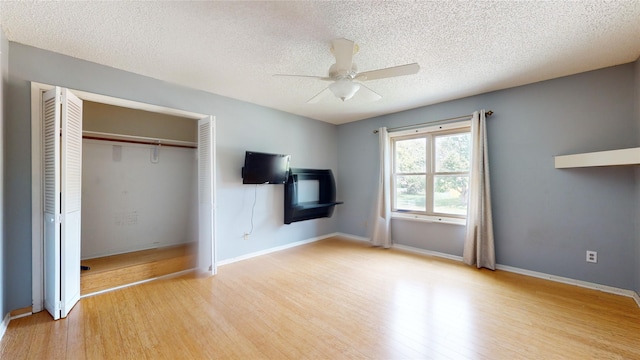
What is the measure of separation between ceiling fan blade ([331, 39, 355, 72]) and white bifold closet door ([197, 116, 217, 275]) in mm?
1950

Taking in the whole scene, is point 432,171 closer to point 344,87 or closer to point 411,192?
point 411,192

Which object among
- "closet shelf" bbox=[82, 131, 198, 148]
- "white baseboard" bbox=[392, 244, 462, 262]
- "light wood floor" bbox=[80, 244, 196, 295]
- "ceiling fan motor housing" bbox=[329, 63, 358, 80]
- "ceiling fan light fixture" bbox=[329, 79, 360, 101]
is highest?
"ceiling fan motor housing" bbox=[329, 63, 358, 80]

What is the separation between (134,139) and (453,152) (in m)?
4.91

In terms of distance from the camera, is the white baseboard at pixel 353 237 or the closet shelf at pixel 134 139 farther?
the white baseboard at pixel 353 237

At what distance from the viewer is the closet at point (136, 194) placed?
10.8ft

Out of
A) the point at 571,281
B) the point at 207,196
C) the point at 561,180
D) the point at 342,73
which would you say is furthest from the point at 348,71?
the point at 571,281

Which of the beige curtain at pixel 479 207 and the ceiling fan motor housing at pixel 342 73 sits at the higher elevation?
the ceiling fan motor housing at pixel 342 73

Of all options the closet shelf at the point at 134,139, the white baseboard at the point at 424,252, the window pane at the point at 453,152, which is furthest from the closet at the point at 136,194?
the window pane at the point at 453,152

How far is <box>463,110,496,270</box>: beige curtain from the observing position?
3.42 meters

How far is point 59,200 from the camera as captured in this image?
2219mm

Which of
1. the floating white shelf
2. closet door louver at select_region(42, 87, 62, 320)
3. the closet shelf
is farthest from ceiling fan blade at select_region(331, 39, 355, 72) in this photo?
the closet shelf

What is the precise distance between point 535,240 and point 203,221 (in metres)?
4.36

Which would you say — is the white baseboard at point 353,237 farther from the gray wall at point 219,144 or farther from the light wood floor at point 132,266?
the light wood floor at point 132,266

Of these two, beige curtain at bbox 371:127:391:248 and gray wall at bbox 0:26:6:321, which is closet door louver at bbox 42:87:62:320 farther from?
beige curtain at bbox 371:127:391:248
